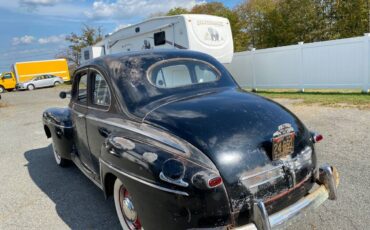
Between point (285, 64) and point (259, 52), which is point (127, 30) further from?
point (285, 64)

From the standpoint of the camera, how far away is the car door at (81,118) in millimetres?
4141

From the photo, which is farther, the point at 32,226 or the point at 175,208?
the point at 32,226

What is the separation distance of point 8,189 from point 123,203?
280 centimetres

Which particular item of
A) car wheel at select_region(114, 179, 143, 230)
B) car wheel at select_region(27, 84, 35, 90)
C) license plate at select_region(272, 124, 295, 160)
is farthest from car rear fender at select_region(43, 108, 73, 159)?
car wheel at select_region(27, 84, 35, 90)

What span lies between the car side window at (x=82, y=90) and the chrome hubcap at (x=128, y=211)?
5.36 ft

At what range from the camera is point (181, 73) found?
12.8 ft

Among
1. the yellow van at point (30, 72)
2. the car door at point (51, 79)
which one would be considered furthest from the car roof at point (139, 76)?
the yellow van at point (30, 72)

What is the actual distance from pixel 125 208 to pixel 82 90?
6.77 feet

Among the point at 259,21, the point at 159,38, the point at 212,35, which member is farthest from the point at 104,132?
the point at 259,21

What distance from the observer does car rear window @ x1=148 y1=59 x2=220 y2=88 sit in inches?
141

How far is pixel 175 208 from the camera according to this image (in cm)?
241

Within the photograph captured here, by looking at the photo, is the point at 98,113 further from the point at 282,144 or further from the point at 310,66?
the point at 310,66

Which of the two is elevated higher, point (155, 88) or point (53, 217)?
point (155, 88)

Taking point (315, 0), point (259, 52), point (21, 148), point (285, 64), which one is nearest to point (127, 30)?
point (259, 52)
